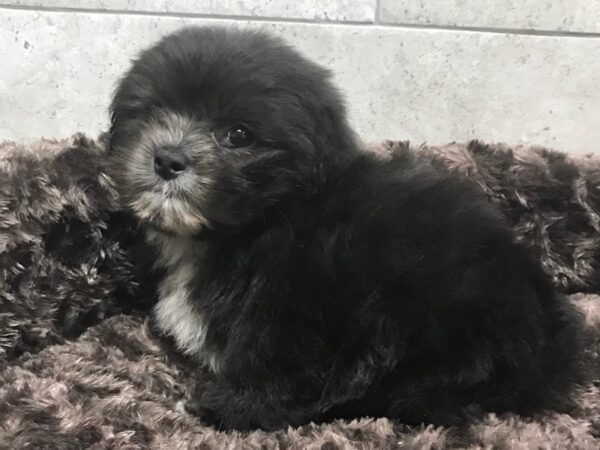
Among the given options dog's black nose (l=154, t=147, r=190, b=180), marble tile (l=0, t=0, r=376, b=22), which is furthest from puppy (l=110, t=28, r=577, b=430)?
marble tile (l=0, t=0, r=376, b=22)

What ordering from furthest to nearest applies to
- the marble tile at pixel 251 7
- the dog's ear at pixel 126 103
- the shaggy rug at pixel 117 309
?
the marble tile at pixel 251 7 → the dog's ear at pixel 126 103 → the shaggy rug at pixel 117 309

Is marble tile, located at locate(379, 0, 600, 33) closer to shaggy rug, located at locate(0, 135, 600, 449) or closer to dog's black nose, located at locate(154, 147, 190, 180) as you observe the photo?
shaggy rug, located at locate(0, 135, 600, 449)

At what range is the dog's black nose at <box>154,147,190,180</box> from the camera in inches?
48.6

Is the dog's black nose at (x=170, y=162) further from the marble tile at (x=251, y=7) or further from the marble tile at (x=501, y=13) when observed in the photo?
the marble tile at (x=501, y=13)

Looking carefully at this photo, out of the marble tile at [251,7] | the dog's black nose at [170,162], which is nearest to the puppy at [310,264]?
the dog's black nose at [170,162]

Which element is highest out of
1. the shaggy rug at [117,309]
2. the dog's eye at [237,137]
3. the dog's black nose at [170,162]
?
the dog's eye at [237,137]

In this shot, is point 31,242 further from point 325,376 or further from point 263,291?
point 325,376

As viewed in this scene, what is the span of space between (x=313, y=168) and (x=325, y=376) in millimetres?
410

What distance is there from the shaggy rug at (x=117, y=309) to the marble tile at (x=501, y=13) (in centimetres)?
44

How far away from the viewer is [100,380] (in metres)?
1.39

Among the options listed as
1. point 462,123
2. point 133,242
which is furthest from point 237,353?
point 462,123

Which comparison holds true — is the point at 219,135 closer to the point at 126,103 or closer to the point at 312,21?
the point at 126,103

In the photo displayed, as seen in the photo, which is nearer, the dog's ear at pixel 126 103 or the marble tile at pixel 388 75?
the dog's ear at pixel 126 103

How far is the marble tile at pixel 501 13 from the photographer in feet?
6.84
